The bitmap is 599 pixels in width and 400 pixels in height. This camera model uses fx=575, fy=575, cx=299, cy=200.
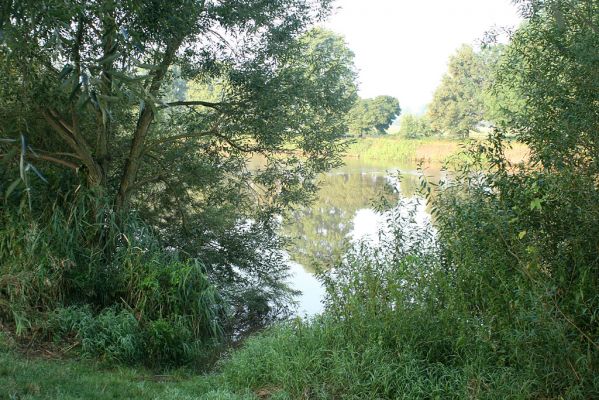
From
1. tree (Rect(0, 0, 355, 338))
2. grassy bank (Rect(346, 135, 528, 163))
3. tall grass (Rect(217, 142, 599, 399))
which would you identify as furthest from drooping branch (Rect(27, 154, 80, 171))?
grassy bank (Rect(346, 135, 528, 163))

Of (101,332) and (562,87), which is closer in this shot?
(562,87)

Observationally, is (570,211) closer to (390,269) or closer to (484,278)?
(484,278)

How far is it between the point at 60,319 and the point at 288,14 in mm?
5259

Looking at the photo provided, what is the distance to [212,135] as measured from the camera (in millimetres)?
8586

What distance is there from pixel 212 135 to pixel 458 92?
32679 millimetres

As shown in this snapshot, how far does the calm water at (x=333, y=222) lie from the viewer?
8.14 metres

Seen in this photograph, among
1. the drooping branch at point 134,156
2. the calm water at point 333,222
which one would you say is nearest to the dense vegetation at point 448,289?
the calm water at point 333,222

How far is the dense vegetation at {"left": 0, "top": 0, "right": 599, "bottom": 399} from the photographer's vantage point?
3744mm

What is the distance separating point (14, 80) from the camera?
5289 mm

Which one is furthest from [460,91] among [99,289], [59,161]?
[99,289]

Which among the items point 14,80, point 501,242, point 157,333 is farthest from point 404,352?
point 14,80

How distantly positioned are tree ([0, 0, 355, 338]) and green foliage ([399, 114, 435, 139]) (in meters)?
29.1

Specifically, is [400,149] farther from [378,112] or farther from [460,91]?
[378,112]

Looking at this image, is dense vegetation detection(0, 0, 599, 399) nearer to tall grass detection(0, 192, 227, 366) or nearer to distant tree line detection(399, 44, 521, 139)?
tall grass detection(0, 192, 227, 366)
